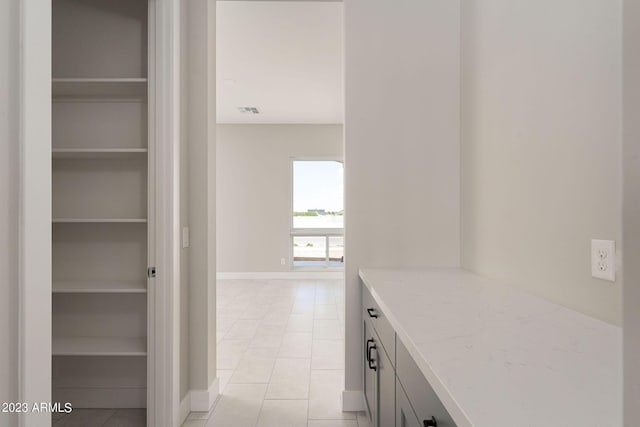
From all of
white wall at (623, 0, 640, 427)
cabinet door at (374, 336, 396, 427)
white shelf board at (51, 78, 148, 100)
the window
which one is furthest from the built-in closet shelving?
the window

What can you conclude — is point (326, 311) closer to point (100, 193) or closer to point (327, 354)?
point (327, 354)

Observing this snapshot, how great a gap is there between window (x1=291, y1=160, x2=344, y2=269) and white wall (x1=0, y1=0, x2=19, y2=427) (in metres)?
6.37

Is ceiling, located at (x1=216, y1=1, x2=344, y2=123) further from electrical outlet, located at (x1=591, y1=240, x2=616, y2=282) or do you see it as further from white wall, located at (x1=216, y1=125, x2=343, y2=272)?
electrical outlet, located at (x1=591, y1=240, x2=616, y2=282)

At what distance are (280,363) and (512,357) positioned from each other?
8.20 feet

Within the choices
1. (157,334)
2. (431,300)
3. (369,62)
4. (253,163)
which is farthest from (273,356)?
(253,163)

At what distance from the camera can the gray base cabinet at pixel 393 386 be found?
2.81 ft

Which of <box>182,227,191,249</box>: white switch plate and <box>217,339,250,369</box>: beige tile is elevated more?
<box>182,227,191,249</box>: white switch plate

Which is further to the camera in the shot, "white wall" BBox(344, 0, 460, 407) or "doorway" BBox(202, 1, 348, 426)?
"doorway" BBox(202, 1, 348, 426)

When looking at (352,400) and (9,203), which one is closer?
(9,203)

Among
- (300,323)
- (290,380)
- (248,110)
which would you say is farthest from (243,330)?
(248,110)

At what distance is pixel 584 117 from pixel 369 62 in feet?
4.33

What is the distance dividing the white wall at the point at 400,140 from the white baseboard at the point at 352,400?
0.04ft

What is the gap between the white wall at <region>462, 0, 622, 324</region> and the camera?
110 cm

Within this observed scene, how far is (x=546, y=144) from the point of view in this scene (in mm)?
1381
